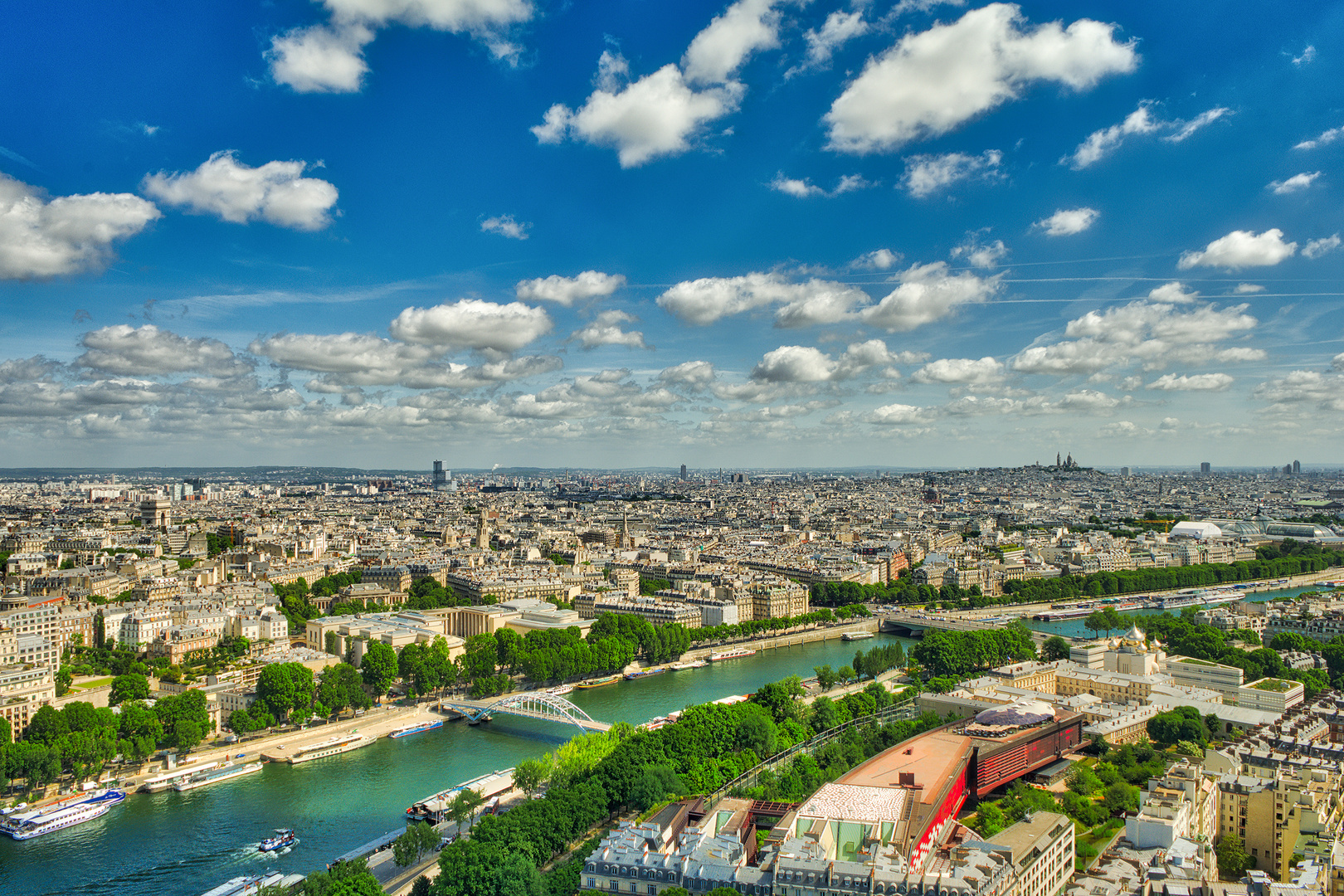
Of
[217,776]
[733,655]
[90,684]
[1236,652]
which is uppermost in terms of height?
[1236,652]

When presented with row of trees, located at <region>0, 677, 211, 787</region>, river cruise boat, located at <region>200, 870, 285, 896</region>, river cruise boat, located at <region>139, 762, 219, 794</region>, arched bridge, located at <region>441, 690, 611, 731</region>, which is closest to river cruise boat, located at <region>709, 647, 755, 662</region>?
arched bridge, located at <region>441, 690, 611, 731</region>

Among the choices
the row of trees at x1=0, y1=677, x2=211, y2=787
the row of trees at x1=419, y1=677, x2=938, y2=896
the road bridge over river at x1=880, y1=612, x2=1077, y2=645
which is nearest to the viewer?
the row of trees at x1=419, y1=677, x2=938, y2=896

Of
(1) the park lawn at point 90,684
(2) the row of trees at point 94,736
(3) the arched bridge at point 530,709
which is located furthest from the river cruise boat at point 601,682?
(1) the park lawn at point 90,684

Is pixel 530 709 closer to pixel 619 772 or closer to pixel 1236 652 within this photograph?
pixel 619 772

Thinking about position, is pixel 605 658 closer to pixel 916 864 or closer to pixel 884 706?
pixel 884 706

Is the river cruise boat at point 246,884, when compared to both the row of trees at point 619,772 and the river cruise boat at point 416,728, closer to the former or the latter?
the row of trees at point 619,772

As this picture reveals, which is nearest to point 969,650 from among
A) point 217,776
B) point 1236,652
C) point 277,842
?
point 1236,652

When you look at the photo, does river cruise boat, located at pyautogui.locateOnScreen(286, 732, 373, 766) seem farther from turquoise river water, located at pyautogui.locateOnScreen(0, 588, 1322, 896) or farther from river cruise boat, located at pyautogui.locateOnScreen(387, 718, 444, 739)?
river cruise boat, located at pyautogui.locateOnScreen(387, 718, 444, 739)
